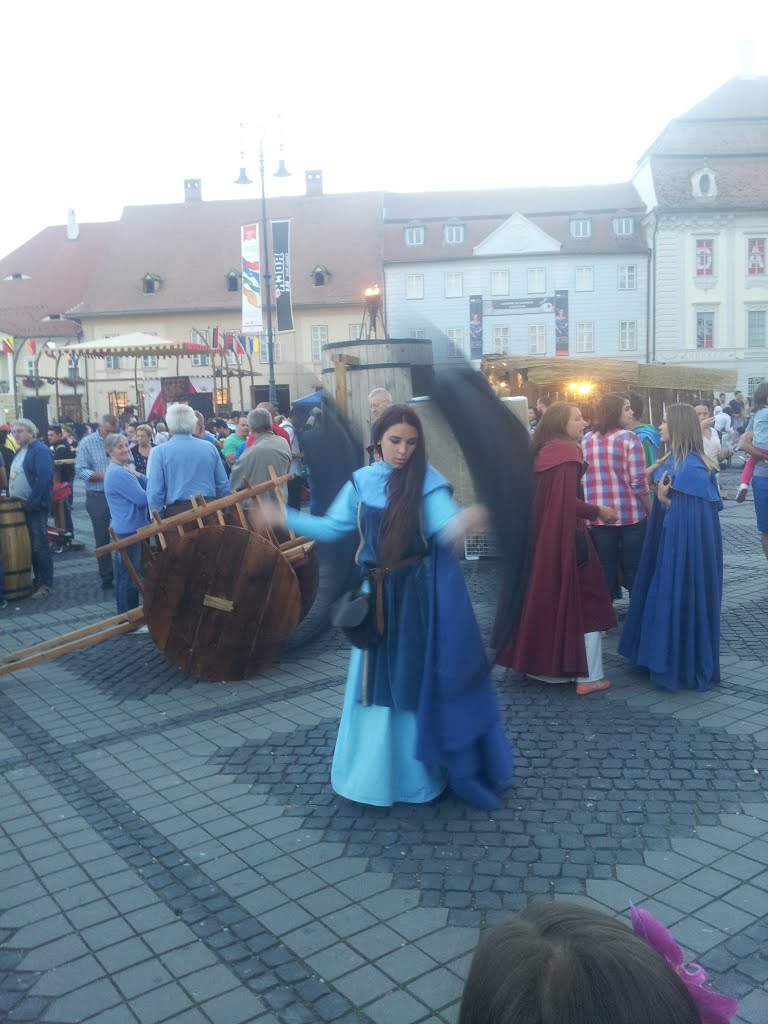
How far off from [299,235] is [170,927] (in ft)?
166

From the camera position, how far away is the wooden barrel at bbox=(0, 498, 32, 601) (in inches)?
361

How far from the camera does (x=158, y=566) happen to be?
6.08 metres

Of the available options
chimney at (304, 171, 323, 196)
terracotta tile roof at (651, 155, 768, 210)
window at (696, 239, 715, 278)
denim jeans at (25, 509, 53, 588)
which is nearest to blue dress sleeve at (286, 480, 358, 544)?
denim jeans at (25, 509, 53, 588)

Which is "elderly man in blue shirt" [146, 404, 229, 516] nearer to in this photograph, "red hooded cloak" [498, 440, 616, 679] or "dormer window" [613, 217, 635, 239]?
"red hooded cloak" [498, 440, 616, 679]

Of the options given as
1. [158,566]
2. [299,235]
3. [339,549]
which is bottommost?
[158,566]

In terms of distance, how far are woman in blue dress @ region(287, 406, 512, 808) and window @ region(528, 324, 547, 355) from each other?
138ft

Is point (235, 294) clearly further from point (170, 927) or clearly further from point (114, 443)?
point (170, 927)

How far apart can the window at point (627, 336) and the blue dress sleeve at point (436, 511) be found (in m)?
43.0

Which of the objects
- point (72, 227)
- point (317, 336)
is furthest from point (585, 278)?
point (72, 227)

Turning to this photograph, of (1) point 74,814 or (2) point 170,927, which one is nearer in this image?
(2) point 170,927

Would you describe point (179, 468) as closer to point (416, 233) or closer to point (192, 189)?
point (416, 233)

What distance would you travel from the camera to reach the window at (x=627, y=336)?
44.7 m


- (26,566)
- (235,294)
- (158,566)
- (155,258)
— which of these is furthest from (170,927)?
(155,258)

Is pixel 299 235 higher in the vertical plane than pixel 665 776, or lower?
higher
